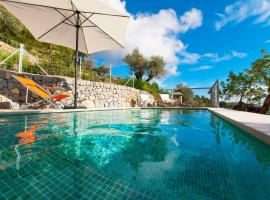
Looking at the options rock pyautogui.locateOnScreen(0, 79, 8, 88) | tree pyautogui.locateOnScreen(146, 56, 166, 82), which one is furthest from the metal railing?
tree pyautogui.locateOnScreen(146, 56, 166, 82)

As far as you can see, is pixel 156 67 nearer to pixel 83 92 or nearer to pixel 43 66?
pixel 83 92

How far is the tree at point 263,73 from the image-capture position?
9.54 m

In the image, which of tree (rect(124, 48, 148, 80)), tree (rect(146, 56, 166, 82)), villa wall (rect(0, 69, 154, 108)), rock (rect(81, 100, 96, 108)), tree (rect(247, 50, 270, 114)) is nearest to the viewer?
villa wall (rect(0, 69, 154, 108))

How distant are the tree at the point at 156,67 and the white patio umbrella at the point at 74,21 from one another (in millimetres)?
14422

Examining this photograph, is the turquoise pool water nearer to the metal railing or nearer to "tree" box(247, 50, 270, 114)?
the metal railing

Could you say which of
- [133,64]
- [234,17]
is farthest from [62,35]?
[234,17]

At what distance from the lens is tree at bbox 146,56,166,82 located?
67.6ft

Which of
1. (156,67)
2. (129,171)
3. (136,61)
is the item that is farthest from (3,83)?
(156,67)

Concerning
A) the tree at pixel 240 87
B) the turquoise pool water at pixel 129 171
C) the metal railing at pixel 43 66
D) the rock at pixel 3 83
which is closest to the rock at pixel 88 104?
the metal railing at pixel 43 66

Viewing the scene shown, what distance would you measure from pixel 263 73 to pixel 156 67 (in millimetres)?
12602

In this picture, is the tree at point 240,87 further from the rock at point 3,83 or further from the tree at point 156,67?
the rock at point 3,83

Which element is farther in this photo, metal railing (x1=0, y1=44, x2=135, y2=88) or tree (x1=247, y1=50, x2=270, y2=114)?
tree (x1=247, y1=50, x2=270, y2=114)

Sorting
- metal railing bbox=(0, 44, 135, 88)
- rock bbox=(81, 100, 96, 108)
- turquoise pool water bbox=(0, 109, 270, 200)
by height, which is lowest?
turquoise pool water bbox=(0, 109, 270, 200)

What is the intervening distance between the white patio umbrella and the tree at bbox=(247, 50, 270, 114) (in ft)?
32.6
